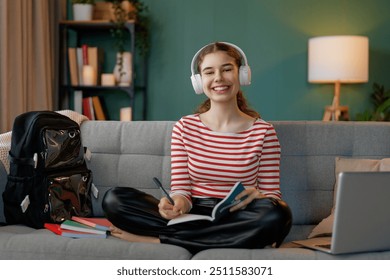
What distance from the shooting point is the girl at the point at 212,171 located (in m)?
1.89

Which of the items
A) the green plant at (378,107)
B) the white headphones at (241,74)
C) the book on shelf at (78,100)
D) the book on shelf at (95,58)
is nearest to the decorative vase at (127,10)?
the book on shelf at (95,58)

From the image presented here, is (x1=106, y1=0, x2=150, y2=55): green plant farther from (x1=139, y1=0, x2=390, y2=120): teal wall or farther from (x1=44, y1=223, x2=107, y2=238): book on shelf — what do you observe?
(x1=44, y1=223, x2=107, y2=238): book on shelf

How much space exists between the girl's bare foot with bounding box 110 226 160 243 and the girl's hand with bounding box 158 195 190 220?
0.10 metres

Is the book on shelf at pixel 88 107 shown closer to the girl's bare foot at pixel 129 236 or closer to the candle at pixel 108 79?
the candle at pixel 108 79

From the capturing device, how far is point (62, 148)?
2.31 m

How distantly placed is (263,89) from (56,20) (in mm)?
1528

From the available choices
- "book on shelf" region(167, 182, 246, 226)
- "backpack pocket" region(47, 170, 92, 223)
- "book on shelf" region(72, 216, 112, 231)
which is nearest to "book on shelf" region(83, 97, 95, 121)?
"backpack pocket" region(47, 170, 92, 223)

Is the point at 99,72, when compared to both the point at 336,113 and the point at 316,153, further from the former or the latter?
the point at 316,153

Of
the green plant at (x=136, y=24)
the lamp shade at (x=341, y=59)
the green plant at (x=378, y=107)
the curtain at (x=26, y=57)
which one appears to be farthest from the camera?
the green plant at (x=136, y=24)

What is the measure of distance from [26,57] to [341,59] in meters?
1.95

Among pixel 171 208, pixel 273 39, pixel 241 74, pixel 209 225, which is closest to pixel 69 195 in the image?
pixel 171 208

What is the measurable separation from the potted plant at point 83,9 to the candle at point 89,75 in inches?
13.3

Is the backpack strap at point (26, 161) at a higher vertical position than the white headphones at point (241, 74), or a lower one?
lower

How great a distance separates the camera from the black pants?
1.84 m
